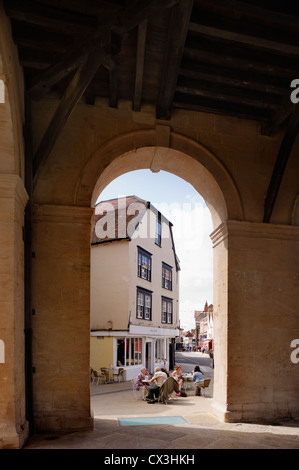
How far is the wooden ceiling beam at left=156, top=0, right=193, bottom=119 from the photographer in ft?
16.0

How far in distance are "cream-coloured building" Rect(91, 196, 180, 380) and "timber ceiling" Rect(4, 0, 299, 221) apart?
13016mm

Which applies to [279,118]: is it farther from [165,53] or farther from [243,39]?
[165,53]

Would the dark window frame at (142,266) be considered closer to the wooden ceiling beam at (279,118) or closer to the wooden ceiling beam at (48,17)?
the wooden ceiling beam at (279,118)

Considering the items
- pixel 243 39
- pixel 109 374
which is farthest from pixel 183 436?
pixel 109 374

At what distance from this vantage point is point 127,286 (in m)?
19.0

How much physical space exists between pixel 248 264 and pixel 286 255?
2.51ft

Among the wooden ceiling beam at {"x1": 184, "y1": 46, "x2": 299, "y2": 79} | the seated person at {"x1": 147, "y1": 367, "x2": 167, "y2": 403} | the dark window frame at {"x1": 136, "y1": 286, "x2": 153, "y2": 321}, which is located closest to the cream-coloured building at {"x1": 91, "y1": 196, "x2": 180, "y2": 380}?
the dark window frame at {"x1": 136, "y1": 286, "x2": 153, "y2": 321}

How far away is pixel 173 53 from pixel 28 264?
3720 millimetres

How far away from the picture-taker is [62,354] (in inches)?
231

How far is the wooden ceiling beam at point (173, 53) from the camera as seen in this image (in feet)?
16.0

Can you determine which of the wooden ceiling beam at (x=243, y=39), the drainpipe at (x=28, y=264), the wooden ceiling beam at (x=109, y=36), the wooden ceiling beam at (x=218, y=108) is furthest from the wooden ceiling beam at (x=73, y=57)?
the wooden ceiling beam at (x=218, y=108)

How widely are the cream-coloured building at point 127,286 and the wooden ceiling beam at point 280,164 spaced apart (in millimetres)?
12675

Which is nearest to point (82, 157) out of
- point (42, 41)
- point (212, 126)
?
point (42, 41)

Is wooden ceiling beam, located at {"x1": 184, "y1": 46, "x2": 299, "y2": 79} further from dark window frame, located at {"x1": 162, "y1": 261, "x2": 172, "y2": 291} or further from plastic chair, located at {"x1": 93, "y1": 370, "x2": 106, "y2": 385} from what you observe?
dark window frame, located at {"x1": 162, "y1": 261, "x2": 172, "y2": 291}
